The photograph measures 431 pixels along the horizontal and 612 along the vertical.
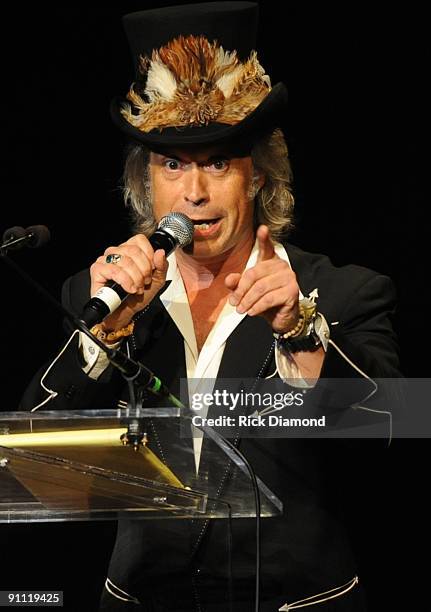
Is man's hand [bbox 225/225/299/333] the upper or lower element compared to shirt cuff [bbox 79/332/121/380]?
upper

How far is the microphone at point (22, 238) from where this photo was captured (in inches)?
78.0

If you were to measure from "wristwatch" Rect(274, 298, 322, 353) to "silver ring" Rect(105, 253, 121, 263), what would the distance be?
371mm

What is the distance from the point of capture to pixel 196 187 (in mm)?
2639

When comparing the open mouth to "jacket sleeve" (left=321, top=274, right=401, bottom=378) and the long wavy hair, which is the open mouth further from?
"jacket sleeve" (left=321, top=274, right=401, bottom=378)

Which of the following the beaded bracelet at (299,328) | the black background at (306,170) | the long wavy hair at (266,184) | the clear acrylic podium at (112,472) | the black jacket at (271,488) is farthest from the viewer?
the black background at (306,170)

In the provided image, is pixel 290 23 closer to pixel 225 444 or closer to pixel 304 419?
pixel 304 419

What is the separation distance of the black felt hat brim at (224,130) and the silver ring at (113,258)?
547 mm

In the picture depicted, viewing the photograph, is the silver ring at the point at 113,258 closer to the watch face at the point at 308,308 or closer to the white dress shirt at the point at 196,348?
the white dress shirt at the point at 196,348

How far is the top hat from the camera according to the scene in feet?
8.72

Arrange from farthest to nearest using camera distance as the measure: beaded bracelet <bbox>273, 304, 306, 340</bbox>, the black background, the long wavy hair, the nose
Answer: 1. the black background
2. the long wavy hair
3. the nose
4. beaded bracelet <bbox>273, 304, 306, 340</bbox>

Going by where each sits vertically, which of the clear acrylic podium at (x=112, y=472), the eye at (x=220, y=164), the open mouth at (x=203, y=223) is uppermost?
the eye at (x=220, y=164)

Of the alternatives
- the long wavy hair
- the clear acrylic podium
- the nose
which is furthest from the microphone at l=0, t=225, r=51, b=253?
the long wavy hair

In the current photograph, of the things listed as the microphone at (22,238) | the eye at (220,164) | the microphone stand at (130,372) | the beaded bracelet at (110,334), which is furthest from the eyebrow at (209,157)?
the microphone stand at (130,372)

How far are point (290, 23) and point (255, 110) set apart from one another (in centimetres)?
62
